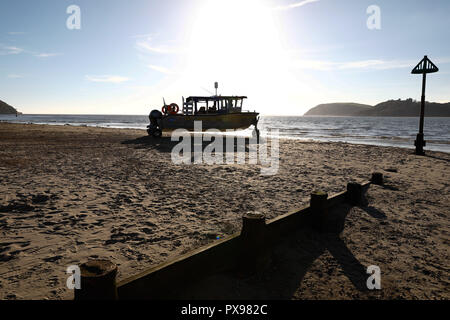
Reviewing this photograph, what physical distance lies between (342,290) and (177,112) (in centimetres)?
2012

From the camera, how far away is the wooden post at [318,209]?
170 inches

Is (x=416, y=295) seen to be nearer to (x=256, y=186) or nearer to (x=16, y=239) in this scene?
(x=256, y=186)

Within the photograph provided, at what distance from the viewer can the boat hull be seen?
69.3 feet

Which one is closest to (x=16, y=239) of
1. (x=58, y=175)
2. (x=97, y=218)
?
(x=97, y=218)

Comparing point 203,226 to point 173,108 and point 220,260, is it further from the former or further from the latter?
point 173,108

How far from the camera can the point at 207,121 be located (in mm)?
21250

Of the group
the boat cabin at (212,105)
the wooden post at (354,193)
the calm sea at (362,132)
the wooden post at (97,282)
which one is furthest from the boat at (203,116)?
the wooden post at (97,282)

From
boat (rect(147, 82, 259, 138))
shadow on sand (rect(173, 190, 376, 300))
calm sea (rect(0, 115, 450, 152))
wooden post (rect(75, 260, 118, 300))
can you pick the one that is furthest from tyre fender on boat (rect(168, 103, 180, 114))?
wooden post (rect(75, 260, 118, 300))

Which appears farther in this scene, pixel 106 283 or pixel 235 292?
pixel 235 292

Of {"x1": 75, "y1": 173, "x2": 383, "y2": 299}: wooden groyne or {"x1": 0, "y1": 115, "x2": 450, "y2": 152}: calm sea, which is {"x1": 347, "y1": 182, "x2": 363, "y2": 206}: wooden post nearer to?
{"x1": 75, "y1": 173, "x2": 383, "y2": 299}: wooden groyne

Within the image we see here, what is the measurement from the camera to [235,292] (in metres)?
2.89

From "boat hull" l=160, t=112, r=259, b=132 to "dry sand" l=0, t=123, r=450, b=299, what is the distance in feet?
41.1

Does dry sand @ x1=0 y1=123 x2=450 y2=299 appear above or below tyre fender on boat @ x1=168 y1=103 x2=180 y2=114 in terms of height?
below

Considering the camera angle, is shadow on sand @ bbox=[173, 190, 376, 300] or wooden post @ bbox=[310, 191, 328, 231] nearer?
shadow on sand @ bbox=[173, 190, 376, 300]
